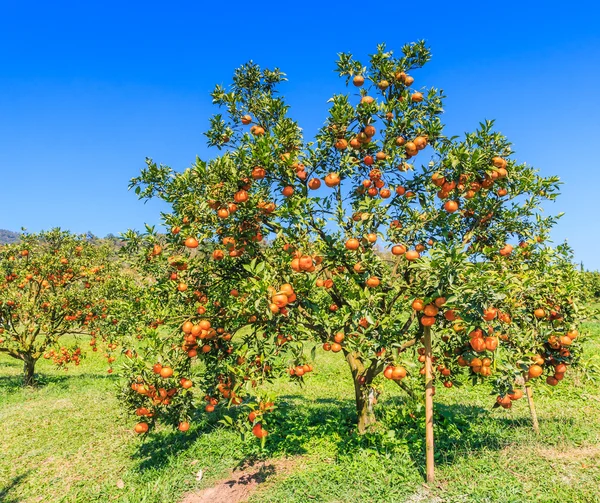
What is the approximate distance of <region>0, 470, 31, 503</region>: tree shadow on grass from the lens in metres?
6.13

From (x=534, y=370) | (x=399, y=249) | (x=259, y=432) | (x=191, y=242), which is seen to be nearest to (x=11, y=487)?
(x=259, y=432)

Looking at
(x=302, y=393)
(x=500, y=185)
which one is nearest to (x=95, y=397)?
(x=302, y=393)

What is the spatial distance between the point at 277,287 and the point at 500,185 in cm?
344

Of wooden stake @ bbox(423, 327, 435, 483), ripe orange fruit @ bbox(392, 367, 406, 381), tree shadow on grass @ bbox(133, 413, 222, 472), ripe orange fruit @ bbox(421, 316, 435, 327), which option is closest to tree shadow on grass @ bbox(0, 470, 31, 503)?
tree shadow on grass @ bbox(133, 413, 222, 472)

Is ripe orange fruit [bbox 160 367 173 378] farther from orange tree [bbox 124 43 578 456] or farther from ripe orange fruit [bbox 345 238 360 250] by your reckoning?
ripe orange fruit [bbox 345 238 360 250]

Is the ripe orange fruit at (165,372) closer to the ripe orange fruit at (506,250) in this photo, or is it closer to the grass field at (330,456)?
the grass field at (330,456)

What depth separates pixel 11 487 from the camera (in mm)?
6492

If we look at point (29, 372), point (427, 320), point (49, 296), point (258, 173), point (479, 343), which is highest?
point (258, 173)

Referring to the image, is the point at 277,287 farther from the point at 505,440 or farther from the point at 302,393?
the point at 302,393

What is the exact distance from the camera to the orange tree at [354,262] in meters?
4.54

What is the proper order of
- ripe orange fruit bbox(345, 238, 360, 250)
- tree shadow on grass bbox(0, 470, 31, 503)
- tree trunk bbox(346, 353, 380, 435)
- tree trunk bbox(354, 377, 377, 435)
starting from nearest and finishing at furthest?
1. ripe orange fruit bbox(345, 238, 360, 250)
2. tree shadow on grass bbox(0, 470, 31, 503)
3. tree trunk bbox(346, 353, 380, 435)
4. tree trunk bbox(354, 377, 377, 435)

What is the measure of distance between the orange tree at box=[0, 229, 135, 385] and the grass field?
2.80 m

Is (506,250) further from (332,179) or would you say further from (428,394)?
(332,179)

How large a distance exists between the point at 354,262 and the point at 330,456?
3194mm
